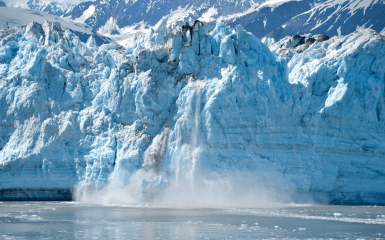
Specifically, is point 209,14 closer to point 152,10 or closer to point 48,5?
point 152,10

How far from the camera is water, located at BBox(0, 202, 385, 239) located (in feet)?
58.5

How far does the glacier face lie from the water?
1.88 metres

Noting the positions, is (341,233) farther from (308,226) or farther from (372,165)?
(372,165)

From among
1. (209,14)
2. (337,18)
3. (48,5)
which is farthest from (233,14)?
(48,5)

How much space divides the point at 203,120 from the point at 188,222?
25.1 feet

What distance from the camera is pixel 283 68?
28.7 m

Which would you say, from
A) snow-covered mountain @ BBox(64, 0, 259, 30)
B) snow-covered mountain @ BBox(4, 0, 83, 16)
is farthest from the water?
snow-covered mountain @ BBox(4, 0, 83, 16)

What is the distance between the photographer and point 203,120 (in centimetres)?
2744

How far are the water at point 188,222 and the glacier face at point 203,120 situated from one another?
1876mm

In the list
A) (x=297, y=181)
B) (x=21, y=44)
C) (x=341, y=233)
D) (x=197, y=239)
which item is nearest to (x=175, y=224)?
(x=197, y=239)

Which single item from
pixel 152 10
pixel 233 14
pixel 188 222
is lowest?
pixel 188 222

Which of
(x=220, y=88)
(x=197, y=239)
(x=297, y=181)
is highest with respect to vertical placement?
(x=220, y=88)

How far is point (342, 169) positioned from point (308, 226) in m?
8.15

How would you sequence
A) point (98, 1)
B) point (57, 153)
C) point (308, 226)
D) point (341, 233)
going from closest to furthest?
point (341, 233) → point (308, 226) → point (57, 153) → point (98, 1)
